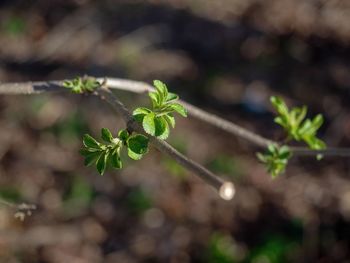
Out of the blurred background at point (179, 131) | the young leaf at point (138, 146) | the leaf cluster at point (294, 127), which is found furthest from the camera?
the blurred background at point (179, 131)

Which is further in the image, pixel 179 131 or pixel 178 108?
pixel 179 131

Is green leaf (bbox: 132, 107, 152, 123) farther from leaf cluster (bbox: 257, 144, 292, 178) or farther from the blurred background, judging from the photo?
the blurred background

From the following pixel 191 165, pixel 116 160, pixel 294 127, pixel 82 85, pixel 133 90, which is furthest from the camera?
pixel 294 127

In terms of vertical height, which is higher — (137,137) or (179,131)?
(137,137)

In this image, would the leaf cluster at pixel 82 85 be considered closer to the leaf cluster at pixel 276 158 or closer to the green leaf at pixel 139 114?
the green leaf at pixel 139 114

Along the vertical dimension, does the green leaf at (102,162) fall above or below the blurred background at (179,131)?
above

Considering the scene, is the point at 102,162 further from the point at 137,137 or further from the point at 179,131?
the point at 179,131

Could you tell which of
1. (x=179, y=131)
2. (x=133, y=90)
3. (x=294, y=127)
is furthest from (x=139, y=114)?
(x=179, y=131)

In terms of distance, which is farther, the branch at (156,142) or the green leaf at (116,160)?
the green leaf at (116,160)

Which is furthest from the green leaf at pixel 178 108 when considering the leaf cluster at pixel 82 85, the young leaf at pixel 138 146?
the leaf cluster at pixel 82 85
